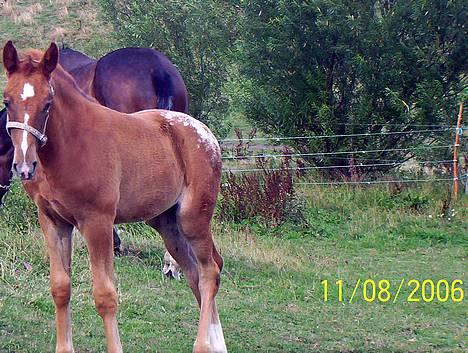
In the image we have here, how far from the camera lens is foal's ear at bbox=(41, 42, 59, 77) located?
4578 mm

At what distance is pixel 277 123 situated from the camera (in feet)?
46.4

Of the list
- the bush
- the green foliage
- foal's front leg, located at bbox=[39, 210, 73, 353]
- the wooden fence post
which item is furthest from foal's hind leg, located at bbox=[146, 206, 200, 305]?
the green foliage

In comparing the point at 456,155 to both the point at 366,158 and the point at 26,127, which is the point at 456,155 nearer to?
the point at 366,158

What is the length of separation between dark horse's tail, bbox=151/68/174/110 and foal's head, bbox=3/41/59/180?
3866mm

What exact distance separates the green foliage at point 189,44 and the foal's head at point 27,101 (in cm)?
1084

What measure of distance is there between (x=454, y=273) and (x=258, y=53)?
5983 millimetres

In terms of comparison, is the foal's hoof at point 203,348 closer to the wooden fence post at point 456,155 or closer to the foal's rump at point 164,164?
the foal's rump at point 164,164

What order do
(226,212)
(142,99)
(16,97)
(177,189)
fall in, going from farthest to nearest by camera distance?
(226,212) → (142,99) → (177,189) → (16,97)

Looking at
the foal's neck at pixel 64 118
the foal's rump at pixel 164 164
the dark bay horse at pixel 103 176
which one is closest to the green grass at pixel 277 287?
the dark bay horse at pixel 103 176

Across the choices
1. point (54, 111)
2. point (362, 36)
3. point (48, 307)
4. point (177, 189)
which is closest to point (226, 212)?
point (362, 36)

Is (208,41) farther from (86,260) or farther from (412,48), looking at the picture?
(86,260)

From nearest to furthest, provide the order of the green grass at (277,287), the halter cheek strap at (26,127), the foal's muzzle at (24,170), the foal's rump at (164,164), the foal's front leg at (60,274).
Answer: the foal's muzzle at (24,170) < the halter cheek strap at (26,127) < the foal's front leg at (60,274) < the foal's rump at (164,164) < the green grass at (277,287)

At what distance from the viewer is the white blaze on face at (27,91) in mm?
4469

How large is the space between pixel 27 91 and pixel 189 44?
1162 cm
